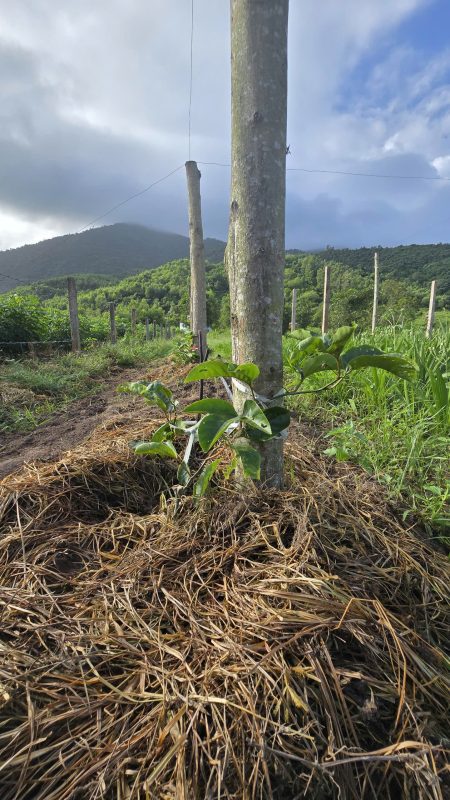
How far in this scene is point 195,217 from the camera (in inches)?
234

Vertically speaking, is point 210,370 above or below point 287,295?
below

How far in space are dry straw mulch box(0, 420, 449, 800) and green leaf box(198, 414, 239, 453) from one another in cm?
31

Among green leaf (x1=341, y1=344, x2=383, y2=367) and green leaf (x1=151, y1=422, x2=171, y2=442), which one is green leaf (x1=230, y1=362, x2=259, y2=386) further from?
green leaf (x1=151, y1=422, x2=171, y2=442)

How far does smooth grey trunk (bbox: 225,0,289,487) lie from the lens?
3.80 ft

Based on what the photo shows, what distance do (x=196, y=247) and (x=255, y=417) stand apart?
18.1 ft

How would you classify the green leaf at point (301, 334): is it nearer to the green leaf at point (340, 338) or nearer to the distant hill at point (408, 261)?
the green leaf at point (340, 338)

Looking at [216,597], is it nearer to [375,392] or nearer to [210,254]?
[375,392]

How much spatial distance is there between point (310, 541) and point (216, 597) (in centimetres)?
30

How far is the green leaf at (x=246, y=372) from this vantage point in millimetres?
1060

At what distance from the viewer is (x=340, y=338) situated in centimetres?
109

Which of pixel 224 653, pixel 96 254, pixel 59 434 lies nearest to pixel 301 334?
pixel 224 653

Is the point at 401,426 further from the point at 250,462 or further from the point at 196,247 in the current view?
the point at 196,247

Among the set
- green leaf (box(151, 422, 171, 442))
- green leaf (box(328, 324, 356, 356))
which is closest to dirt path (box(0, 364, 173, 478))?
green leaf (box(151, 422, 171, 442))

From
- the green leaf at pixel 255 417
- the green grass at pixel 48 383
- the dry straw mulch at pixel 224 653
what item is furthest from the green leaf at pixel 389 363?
the green grass at pixel 48 383
